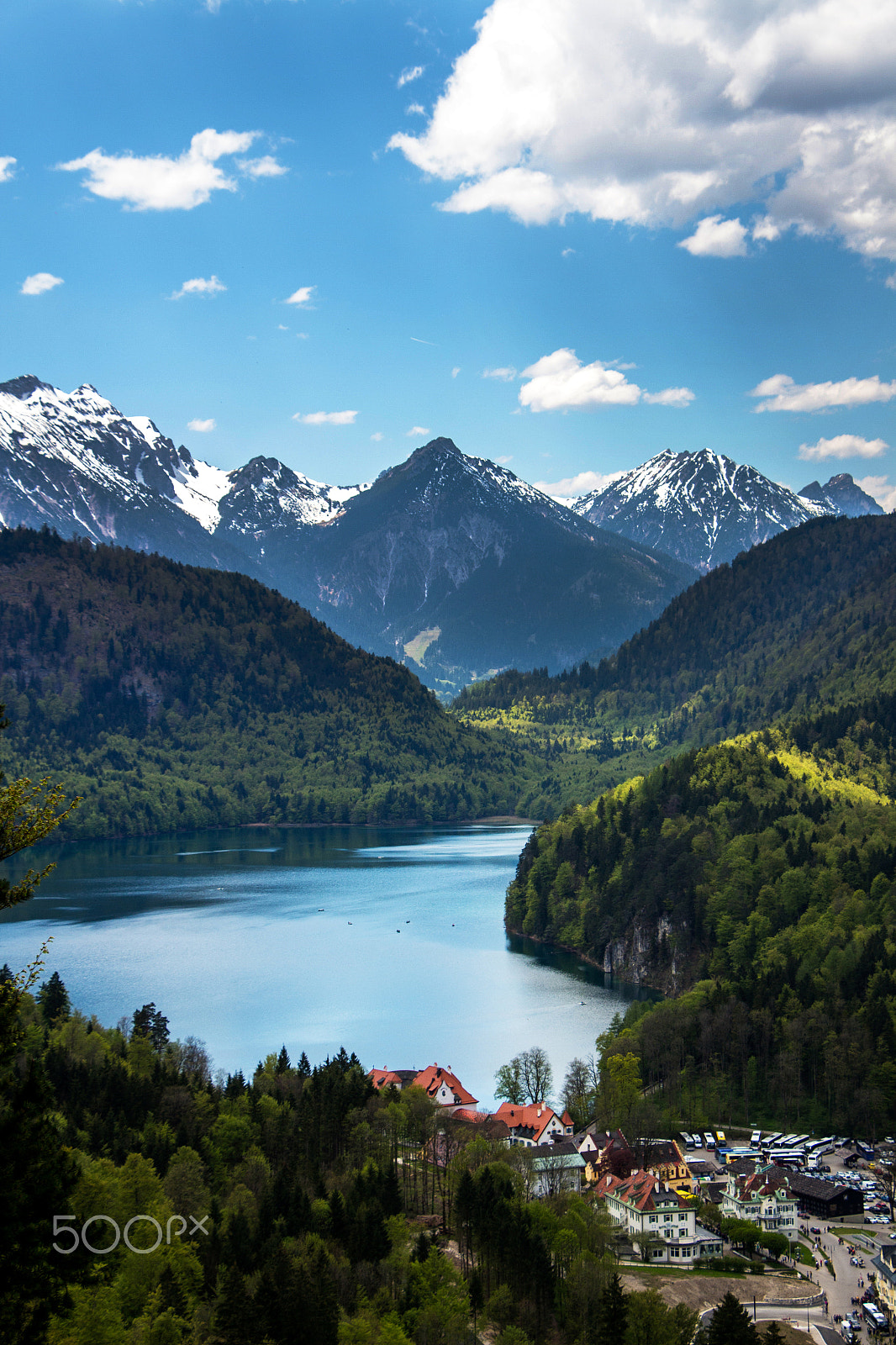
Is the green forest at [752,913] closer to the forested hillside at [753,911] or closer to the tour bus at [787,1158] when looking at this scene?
the forested hillside at [753,911]

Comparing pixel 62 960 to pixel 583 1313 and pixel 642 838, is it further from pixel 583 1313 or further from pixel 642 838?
pixel 583 1313

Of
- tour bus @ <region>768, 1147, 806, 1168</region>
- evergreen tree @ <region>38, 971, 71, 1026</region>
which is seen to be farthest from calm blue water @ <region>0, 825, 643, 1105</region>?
tour bus @ <region>768, 1147, 806, 1168</region>

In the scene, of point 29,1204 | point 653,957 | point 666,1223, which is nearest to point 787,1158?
point 666,1223

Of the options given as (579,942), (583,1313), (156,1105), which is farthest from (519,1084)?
(579,942)

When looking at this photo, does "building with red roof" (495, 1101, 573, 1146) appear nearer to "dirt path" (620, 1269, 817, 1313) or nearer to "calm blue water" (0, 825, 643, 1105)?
"calm blue water" (0, 825, 643, 1105)

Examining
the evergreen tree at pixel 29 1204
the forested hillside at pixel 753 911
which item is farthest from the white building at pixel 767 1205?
the evergreen tree at pixel 29 1204

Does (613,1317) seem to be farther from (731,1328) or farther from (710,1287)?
(710,1287)
